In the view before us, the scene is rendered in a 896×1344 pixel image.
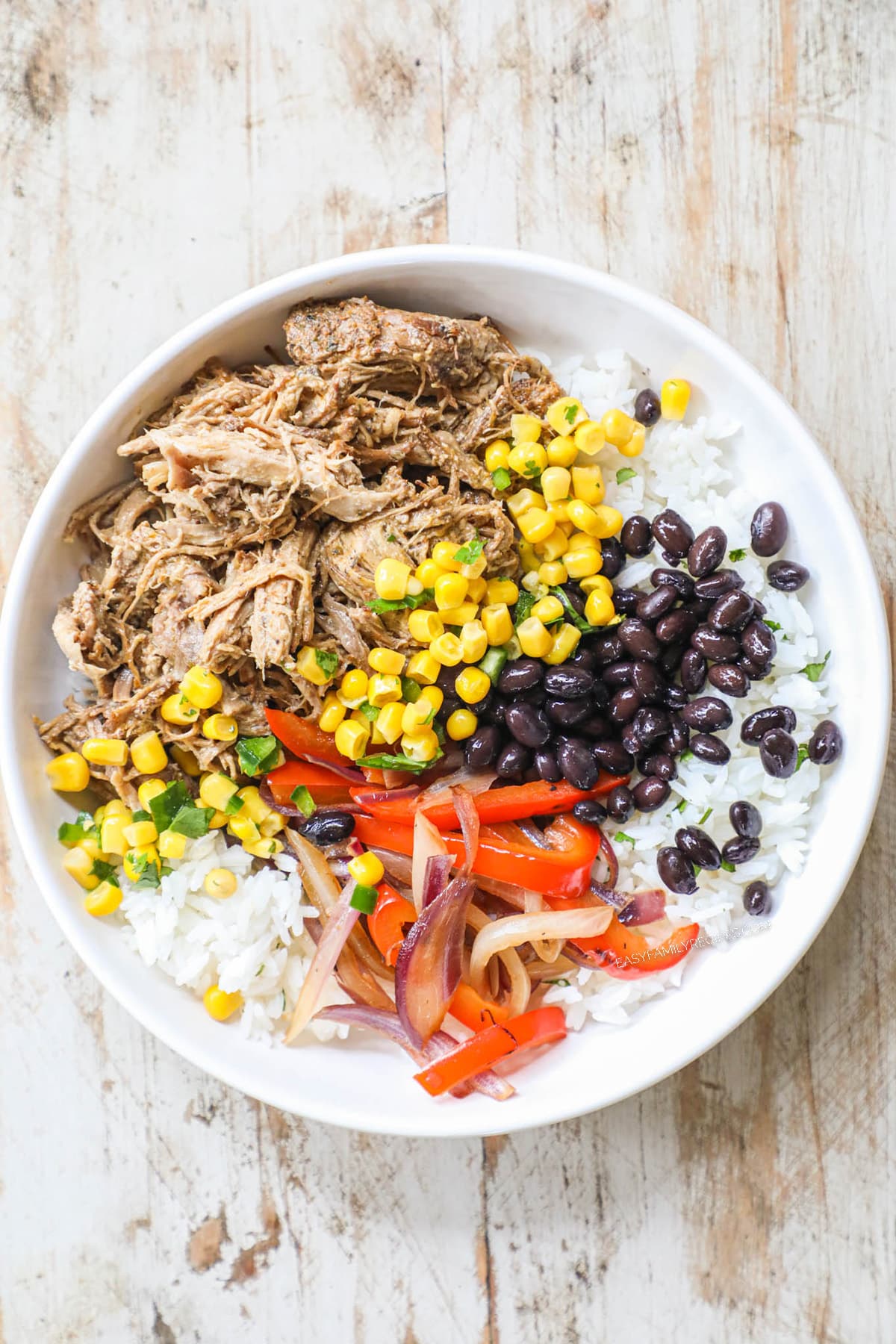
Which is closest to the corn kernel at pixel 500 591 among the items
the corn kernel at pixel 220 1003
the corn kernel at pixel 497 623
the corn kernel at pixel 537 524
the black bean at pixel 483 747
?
the corn kernel at pixel 497 623

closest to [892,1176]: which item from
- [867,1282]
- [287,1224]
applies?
[867,1282]

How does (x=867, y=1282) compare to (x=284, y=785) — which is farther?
(x=867, y=1282)

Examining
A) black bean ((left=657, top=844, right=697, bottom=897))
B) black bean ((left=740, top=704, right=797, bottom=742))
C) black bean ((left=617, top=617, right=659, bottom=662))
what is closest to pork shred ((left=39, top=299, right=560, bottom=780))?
black bean ((left=617, top=617, right=659, bottom=662))

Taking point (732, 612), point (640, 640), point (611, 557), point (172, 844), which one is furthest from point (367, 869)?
point (732, 612)

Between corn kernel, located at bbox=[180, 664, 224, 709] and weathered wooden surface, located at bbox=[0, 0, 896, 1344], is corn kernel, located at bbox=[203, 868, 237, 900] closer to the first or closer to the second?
corn kernel, located at bbox=[180, 664, 224, 709]

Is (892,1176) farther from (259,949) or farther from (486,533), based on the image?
(486,533)

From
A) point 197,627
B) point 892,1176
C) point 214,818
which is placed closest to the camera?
point 197,627

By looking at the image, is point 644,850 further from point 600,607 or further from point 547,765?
point 600,607
